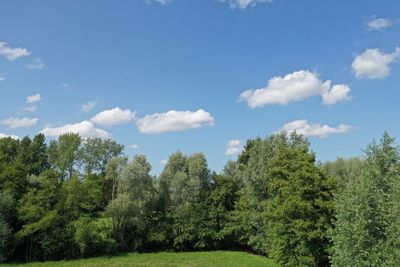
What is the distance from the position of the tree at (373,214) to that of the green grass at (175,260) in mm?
20664

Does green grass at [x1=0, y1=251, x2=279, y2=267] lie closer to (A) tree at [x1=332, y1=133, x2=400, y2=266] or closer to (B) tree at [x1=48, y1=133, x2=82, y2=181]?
(A) tree at [x1=332, y1=133, x2=400, y2=266]

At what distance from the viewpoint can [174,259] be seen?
53531 millimetres

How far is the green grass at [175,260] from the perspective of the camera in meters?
49.5

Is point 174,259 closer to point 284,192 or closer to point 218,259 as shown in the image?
point 218,259

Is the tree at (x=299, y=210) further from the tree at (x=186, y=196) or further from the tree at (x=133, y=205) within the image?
the tree at (x=133, y=205)

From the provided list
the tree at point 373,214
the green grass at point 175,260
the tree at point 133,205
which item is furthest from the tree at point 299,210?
the tree at point 133,205

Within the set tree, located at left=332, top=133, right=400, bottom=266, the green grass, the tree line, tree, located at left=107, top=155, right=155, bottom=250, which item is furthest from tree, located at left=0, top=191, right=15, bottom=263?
tree, located at left=332, top=133, right=400, bottom=266

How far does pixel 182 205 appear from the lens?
2421 inches

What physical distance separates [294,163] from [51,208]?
31.2 meters

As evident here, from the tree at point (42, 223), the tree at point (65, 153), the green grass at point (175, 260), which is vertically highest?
the tree at point (65, 153)

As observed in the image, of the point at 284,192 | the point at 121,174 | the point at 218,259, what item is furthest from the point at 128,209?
the point at 284,192

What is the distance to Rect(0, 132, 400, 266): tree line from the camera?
4144 cm

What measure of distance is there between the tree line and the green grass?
214 cm

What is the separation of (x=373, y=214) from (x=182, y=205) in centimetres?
3754
